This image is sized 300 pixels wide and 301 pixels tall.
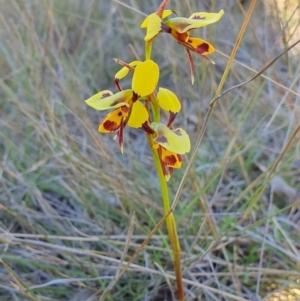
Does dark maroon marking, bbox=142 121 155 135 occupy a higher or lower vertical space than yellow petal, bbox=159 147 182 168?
higher

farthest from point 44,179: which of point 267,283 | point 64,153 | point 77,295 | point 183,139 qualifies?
point 183,139

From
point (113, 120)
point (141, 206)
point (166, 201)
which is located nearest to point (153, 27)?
point (113, 120)

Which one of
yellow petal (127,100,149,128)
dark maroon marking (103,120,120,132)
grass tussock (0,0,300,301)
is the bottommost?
grass tussock (0,0,300,301)

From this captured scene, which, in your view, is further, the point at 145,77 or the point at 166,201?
the point at 166,201

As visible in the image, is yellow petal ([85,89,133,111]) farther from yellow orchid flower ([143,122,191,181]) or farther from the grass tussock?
the grass tussock

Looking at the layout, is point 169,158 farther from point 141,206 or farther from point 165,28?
point 141,206

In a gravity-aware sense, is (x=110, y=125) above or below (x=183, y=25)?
below

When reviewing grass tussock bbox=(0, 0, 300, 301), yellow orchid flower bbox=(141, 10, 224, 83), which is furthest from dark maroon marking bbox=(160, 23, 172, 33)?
grass tussock bbox=(0, 0, 300, 301)

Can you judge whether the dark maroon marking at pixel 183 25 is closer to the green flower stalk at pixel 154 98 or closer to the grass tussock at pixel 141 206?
the green flower stalk at pixel 154 98
